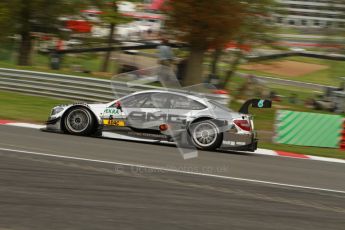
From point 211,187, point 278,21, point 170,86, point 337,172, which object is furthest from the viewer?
point 278,21

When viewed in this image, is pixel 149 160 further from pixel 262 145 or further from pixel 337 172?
pixel 262 145

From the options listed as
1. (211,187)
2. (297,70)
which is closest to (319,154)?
(211,187)

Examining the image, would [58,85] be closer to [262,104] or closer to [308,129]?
[308,129]

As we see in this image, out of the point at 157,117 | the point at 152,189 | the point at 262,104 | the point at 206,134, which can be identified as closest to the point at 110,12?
the point at 157,117

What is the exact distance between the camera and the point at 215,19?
18.1 metres

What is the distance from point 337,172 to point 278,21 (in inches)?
540

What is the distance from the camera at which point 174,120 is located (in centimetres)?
1177

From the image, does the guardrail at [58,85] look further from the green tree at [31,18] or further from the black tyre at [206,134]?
the black tyre at [206,134]

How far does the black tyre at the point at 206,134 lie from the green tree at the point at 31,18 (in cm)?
1269

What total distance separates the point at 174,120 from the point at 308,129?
12.9ft

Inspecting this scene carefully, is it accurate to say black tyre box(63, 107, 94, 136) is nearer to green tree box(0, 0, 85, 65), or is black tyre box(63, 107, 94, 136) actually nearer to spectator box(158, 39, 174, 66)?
spectator box(158, 39, 174, 66)

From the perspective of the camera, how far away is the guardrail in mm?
17703

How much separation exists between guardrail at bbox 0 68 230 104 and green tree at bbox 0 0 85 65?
13.9ft
